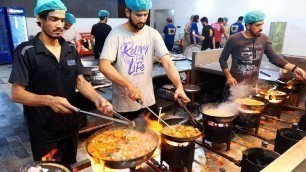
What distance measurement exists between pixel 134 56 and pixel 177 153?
104 cm

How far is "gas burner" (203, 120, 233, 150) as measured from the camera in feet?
7.22

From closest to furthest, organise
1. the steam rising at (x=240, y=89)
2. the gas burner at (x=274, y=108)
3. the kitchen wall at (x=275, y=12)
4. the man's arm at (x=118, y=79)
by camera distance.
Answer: the man's arm at (x=118, y=79) < the gas burner at (x=274, y=108) < the steam rising at (x=240, y=89) < the kitchen wall at (x=275, y=12)

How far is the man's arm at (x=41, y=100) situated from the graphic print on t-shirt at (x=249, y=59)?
2490 millimetres

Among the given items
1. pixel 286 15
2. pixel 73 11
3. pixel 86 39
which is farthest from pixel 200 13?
pixel 73 11

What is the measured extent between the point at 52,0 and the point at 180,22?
12145 millimetres

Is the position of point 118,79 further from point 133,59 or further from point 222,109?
point 222,109

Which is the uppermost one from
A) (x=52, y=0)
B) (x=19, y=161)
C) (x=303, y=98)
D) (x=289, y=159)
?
(x=52, y=0)

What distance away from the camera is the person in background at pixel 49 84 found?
1.75 metres

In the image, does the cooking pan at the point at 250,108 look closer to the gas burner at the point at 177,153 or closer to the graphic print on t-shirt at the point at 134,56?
the gas burner at the point at 177,153

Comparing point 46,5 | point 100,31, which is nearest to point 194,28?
point 100,31

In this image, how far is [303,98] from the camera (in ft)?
13.8

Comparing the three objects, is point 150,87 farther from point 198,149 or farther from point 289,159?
point 289,159

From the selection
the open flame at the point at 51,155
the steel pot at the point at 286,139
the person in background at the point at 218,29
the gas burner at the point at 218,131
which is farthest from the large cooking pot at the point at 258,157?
the person in background at the point at 218,29

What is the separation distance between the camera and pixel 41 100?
66.7 inches
